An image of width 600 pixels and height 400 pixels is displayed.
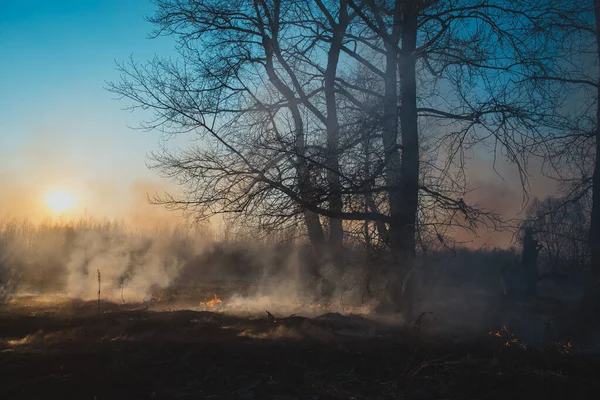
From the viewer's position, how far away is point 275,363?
287 inches

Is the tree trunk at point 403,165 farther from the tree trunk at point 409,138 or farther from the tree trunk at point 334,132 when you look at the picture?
the tree trunk at point 334,132

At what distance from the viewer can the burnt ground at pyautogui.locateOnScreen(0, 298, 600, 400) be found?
5.98 m

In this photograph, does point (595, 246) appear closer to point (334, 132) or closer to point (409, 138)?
point (409, 138)

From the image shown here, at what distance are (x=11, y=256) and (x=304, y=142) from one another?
2756 centimetres

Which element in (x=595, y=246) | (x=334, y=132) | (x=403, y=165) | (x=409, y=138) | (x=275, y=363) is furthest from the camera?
(x=334, y=132)

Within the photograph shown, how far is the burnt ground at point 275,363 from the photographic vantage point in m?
5.98

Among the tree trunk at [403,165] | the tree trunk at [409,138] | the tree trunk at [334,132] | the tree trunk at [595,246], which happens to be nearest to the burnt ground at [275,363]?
the tree trunk at [403,165]

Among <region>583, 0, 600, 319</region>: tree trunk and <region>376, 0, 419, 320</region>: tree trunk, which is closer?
<region>376, 0, 419, 320</region>: tree trunk

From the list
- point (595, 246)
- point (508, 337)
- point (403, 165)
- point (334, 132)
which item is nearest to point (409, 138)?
point (403, 165)

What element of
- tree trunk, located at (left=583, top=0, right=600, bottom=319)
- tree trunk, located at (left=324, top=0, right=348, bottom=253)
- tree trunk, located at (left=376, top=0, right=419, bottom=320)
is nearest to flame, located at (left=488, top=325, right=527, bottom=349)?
tree trunk, located at (left=376, top=0, right=419, bottom=320)

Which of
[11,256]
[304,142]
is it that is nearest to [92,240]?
[11,256]

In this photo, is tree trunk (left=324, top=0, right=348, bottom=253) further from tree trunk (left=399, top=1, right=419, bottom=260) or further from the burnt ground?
the burnt ground

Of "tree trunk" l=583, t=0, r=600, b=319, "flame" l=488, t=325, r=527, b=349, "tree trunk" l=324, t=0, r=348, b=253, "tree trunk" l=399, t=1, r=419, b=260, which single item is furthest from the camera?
"tree trunk" l=583, t=0, r=600, b=319

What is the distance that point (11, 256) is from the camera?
3067 centimetres
